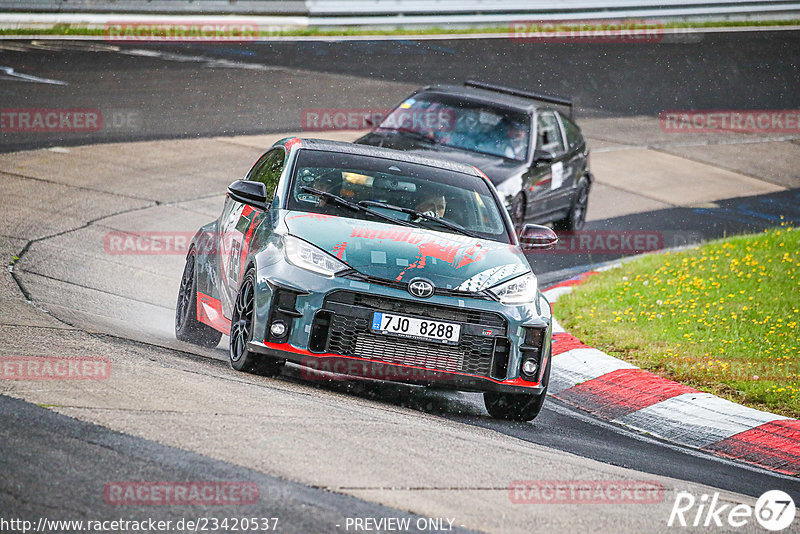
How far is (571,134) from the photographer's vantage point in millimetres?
15164

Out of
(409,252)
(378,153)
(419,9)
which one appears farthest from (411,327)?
(419,9)

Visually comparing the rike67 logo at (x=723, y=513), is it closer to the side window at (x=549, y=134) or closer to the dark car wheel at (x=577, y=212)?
the side window at (x=549, y=134)

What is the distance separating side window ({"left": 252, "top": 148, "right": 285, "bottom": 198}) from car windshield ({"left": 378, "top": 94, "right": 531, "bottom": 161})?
4751 mm

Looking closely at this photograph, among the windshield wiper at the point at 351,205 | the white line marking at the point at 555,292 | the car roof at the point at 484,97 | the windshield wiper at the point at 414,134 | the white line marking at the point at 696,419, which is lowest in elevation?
the white line marking at the point at 555,292

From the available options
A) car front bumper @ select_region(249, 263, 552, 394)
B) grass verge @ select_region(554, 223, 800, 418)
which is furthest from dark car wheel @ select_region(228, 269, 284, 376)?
grass verge @ select_region(554, 223, 800, 418)

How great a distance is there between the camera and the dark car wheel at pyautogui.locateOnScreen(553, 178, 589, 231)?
49.3 feet

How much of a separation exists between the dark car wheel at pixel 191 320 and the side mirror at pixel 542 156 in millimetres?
5694

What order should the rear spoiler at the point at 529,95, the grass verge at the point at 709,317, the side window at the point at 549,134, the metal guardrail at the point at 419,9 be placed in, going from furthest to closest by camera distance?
the metal guardrail at the point at 419,9
the rear spoiler at the point at 529,95
the side window at the point at 549,134
the grass verge at the point at 709,317

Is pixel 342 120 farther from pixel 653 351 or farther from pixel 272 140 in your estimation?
pixel 653 351

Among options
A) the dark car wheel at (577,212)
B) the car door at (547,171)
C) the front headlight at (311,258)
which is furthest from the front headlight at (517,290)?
the dark car wheel at (577,212)

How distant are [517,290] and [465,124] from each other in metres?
6.64

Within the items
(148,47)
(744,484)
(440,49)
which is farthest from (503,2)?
(744,484)

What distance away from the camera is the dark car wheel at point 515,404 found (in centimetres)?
726

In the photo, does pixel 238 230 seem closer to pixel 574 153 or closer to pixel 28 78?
pixel 574 153
